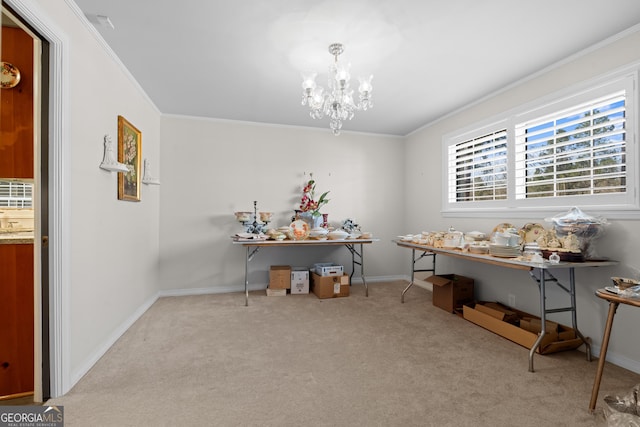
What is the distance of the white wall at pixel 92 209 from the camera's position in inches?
78.7

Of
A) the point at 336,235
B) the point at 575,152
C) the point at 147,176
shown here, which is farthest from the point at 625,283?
the point at 147,176

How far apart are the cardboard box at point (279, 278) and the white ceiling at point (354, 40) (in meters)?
2.29

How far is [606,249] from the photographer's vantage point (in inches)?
96.0

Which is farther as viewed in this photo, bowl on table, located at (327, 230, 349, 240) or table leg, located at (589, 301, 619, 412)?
bowl on table, located at (327, 230, 349, 240)

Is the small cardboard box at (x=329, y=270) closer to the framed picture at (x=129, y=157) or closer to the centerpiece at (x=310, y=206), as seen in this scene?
the centerpiece at (x=310, y=206)

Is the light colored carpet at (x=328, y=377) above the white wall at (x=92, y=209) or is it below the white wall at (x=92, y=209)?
below

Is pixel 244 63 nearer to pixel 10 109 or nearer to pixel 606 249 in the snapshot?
pixel 10 109

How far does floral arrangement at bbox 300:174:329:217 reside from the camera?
4629 millimetres

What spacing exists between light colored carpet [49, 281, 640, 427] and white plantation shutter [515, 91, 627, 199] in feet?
4.72

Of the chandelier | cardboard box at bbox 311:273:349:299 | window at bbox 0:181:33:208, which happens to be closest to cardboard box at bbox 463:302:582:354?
cardboard box at bbox 311:273:349:299

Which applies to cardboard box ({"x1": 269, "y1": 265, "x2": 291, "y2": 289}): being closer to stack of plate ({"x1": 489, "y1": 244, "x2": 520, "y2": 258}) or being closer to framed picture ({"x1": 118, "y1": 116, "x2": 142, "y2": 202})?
framed picture ({"x1": 118, "y1": 116, "x2": 142, "y2": 202})

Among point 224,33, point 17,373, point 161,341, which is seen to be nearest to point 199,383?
point 161,341

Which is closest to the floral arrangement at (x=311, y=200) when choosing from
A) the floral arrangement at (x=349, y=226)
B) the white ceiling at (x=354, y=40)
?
the floral arrangement at (x=349, y=226)

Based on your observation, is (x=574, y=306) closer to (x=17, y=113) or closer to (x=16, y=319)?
(x=16, y=319)
